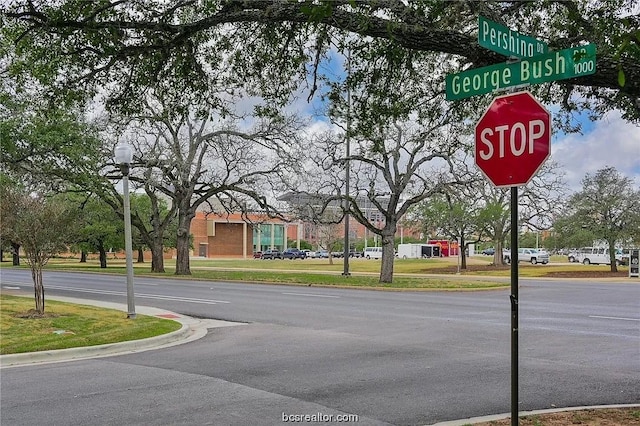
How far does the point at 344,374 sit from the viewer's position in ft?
26.9

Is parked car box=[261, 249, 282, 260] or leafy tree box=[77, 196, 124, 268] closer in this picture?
leafy tree box=[77, 196, 124, 268]

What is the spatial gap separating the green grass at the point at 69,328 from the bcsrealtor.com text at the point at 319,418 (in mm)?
5553

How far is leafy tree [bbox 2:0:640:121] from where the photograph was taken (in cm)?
659

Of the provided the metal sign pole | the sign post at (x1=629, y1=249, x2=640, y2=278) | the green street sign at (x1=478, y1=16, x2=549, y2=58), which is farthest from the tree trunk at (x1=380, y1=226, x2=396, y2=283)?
the metal sign pole

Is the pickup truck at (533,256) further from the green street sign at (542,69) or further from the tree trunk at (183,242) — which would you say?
the green street sign at (542,69)

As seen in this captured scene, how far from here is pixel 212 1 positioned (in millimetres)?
7512

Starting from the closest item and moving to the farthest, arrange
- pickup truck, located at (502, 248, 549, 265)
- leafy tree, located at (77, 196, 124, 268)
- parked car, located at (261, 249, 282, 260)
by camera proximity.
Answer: leafy tree, located at (77, 196, 124, 268) < pickup truck, located at (502, 248, 549, 265) < parked car, located at (261, 249, 282, 260)

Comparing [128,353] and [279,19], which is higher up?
[279,19]

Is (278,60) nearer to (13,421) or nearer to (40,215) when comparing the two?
(13,421)

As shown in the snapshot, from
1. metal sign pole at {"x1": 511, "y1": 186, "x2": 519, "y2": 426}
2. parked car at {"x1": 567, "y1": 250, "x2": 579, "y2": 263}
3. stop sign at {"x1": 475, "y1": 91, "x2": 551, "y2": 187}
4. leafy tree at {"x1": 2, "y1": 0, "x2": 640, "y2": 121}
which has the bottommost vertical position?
parked car at {"x1": 567, "y1": 250, "x2": 579, "y2": 263}

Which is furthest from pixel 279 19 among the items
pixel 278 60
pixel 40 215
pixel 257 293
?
pixel 257 293

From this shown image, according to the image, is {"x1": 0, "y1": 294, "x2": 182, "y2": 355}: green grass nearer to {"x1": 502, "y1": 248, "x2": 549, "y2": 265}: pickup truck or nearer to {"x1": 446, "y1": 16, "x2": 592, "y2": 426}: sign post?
{"x1": 446, "y1": 16, "x2": 592, "y2": 426}: sign post

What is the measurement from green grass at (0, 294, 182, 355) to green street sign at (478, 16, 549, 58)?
8448 mm

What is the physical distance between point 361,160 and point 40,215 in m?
15.6
